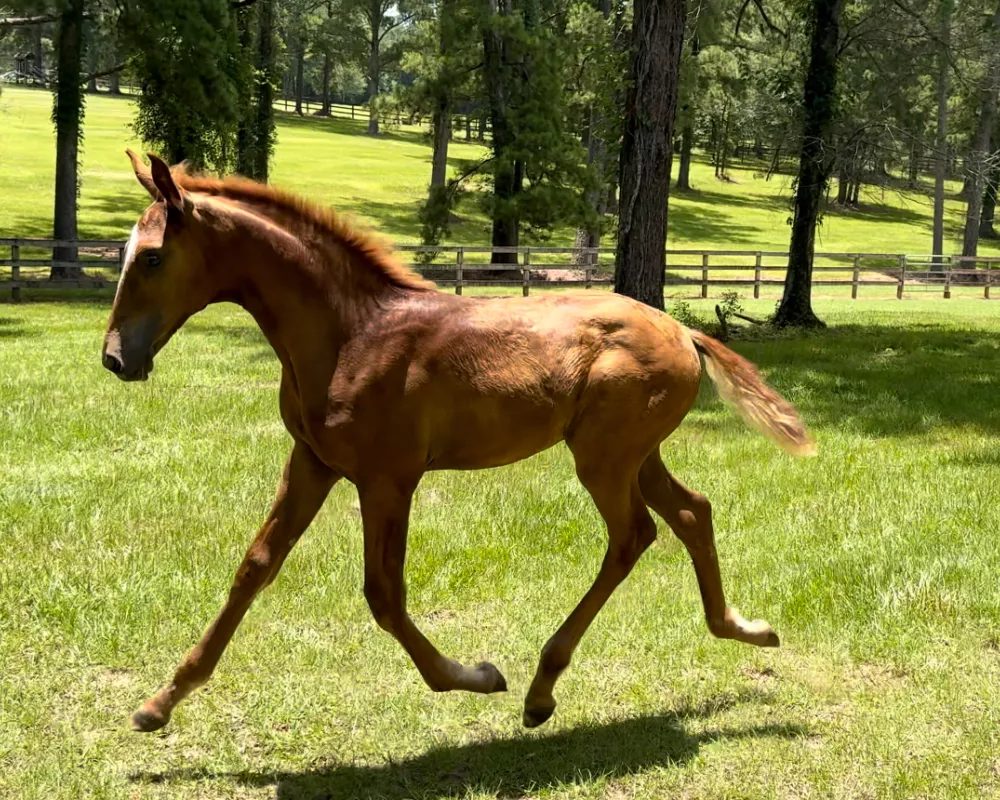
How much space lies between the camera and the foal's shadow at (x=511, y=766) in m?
3.68

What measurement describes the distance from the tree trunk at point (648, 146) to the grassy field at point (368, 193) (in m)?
18.7

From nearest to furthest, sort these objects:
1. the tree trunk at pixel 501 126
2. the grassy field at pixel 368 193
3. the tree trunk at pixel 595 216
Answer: the tree trunk at pixel 501 126
the tree trunk at pixel 595 216
the grassy field at pixel 368 193

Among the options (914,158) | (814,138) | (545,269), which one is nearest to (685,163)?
(545,269)

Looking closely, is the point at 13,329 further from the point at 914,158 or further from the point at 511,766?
the point at 914,158

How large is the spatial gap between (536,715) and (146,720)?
1536 millimetres

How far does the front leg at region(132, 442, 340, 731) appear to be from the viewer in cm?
376

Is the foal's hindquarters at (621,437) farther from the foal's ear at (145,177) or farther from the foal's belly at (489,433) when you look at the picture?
the foal's ear at (145,177)

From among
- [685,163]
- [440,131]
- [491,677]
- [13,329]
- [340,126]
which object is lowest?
[13,329]

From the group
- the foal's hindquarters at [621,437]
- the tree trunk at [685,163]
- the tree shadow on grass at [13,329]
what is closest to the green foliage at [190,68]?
the tree shadow on grass at [13,329]

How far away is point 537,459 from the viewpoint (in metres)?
8.14

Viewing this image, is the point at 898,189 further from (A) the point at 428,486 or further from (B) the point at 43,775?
(B) the point at 43,775

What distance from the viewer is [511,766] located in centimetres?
385

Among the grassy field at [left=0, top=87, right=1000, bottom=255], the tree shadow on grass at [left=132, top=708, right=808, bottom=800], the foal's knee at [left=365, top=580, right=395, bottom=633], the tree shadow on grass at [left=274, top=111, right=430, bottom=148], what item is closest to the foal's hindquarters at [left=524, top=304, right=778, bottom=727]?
the tree shadow on grass at [left=132, top=708, right=808, bottom=800]

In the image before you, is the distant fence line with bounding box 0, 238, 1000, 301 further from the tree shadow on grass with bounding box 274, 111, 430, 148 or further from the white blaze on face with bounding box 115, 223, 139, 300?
the tree shadow on grass with bounding box 274, 111, 430, 148
